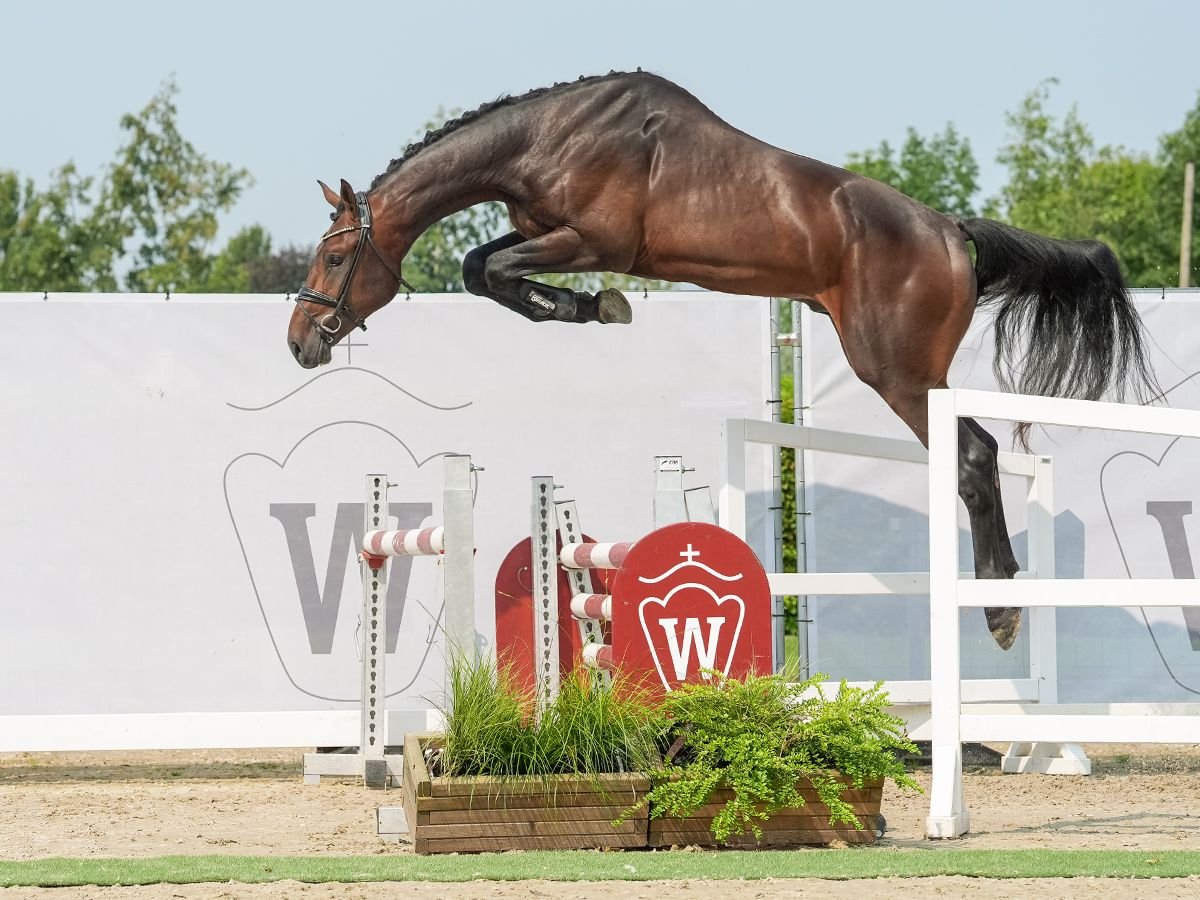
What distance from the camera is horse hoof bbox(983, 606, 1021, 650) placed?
485 cm

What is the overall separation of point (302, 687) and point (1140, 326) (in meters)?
3.46

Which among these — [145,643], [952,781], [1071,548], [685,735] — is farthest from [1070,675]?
[145,643]

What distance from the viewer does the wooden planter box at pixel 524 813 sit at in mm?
3627

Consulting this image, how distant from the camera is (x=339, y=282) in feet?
13.9

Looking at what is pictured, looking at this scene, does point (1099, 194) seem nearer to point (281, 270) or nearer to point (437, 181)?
point (281, 270)

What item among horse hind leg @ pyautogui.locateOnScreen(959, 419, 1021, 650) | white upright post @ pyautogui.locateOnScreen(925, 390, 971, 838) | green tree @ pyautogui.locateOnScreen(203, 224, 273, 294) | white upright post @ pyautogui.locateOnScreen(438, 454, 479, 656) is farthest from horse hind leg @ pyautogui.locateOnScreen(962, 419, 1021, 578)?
green tree @ pyautogui.locateOnScreen(203, 224, 273, 294)

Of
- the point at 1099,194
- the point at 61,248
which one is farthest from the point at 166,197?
the point at 1099,194

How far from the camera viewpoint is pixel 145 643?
603 cm

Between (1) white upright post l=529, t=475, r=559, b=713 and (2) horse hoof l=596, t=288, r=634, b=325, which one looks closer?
(1) white upright post l=529, t=475, r=559, b=713

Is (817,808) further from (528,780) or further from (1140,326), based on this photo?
(1140,326)

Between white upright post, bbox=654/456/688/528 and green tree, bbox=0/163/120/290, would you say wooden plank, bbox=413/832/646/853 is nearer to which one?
white upright post, bbox=654/456/688/528

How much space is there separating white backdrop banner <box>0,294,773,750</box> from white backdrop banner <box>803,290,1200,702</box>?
0.32 m

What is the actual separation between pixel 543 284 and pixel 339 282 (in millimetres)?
574

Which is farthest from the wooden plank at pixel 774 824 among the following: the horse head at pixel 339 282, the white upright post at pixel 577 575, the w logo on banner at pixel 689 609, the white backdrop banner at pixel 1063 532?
the white backdrop banner at pixel 1063 532
